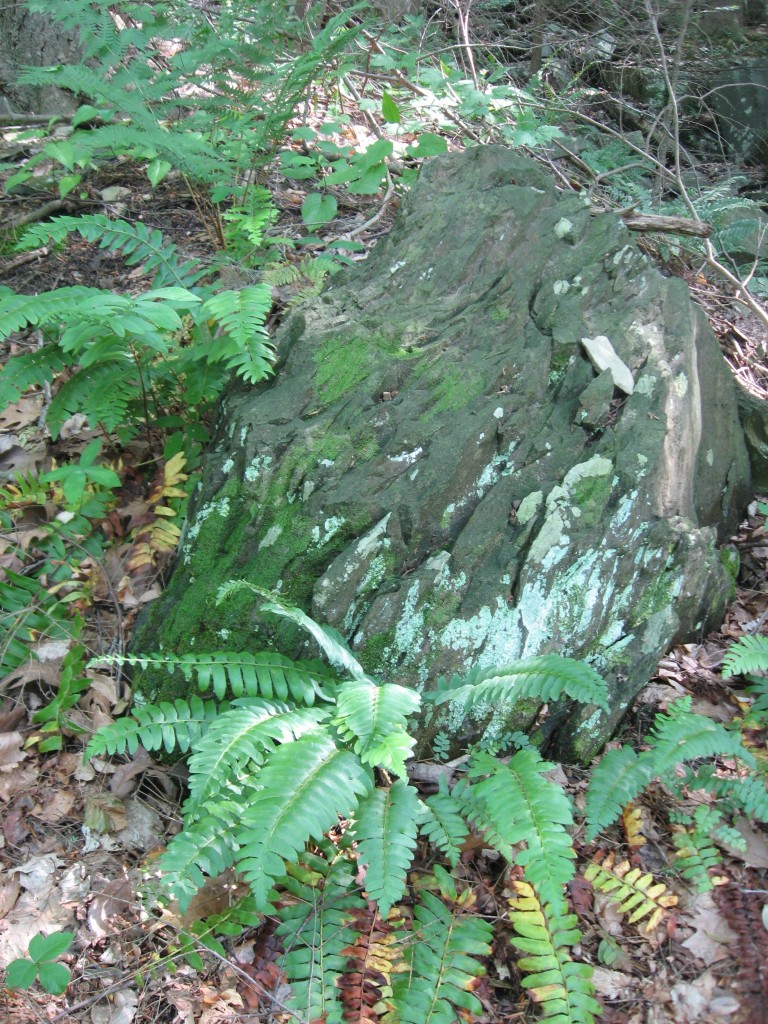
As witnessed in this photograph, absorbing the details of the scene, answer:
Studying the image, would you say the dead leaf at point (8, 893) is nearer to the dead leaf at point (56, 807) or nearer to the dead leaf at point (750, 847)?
the dead leaf at point (56, 807)

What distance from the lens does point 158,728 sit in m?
2.78

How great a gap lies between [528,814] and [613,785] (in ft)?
1.49

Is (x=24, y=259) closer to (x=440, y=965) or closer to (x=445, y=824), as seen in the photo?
(x=445, y=824)

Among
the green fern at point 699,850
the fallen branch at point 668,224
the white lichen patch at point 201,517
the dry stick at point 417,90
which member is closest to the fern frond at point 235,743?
the white lichen patch at point 201,517

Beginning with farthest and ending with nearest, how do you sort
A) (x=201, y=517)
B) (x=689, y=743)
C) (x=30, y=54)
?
(x=30, y=54)
(x=201, y=517)
(x=689, y=743)

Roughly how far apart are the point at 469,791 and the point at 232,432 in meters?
1.88

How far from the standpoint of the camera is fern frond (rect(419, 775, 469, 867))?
2.58 m

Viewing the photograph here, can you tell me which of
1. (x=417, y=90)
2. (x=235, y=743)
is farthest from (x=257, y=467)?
(x=417, y=90)

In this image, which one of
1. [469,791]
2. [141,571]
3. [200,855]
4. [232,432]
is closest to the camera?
[200,855]

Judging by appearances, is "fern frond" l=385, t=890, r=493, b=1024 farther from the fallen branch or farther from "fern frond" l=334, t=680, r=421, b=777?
the fallen branch

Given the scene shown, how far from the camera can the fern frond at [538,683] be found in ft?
8.12

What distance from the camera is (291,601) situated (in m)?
3.18

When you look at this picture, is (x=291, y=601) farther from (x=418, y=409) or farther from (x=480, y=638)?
(x=418, y=409)

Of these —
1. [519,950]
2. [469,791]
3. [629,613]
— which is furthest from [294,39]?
[519,950]
